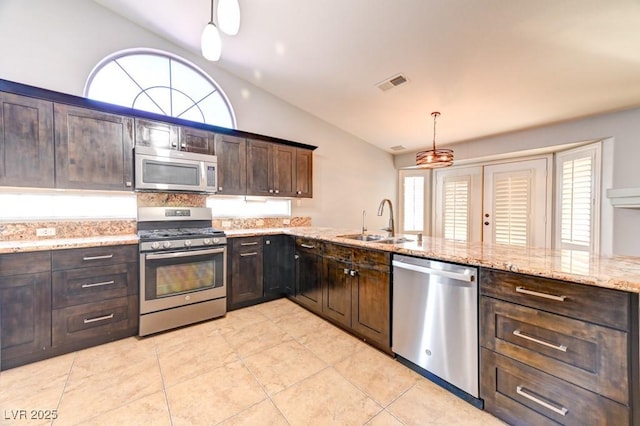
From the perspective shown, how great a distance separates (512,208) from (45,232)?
250 inches

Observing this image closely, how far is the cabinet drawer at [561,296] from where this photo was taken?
1115mm

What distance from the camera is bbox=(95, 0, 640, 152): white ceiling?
2062 millimetres

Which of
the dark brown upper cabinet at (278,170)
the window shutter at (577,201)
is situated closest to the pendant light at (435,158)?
the dark brown upper cabinet at (278,170)

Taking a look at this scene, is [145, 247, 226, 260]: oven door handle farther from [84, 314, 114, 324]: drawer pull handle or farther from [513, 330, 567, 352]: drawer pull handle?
[513, 330, 567, 352]: drawer pull handle

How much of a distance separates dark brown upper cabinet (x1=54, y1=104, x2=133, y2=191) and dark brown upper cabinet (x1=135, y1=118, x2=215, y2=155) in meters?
0.11

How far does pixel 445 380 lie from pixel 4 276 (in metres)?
3.29

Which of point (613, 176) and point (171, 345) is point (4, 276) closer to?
point (171, 345)

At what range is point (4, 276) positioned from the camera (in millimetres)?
1919

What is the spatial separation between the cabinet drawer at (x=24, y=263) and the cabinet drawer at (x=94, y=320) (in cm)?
38

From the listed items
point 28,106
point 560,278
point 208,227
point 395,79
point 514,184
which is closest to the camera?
point 560,278

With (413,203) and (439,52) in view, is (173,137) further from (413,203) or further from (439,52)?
(413,203)

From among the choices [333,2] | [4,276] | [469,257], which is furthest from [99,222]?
[469,257]

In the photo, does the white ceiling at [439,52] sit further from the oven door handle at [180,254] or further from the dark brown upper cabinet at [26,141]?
the oven door handle at [180,254]

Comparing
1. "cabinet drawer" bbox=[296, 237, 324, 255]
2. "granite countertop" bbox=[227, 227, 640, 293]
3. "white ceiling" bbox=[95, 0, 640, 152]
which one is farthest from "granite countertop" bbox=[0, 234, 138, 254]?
"white ceiling" bbox=[95, 0, 640, 152]
